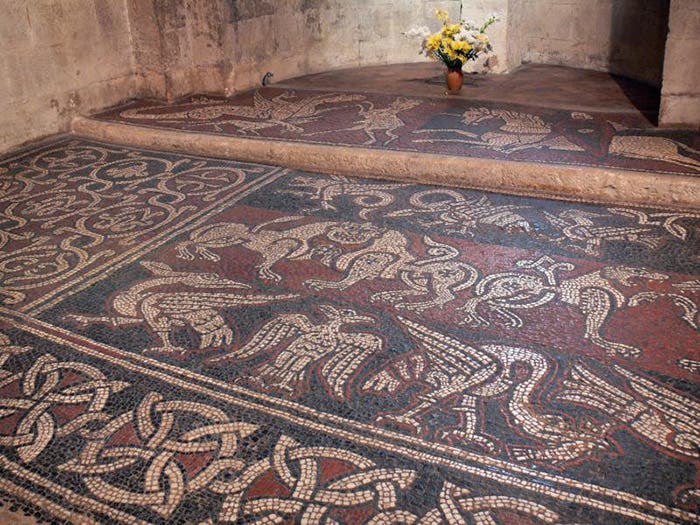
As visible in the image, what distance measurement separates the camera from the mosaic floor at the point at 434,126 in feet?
14.9

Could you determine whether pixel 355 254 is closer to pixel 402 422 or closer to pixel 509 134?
pixel 402 422

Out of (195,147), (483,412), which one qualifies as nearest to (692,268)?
(483,412)

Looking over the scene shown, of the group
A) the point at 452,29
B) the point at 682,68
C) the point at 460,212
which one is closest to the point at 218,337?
the point at 460,212

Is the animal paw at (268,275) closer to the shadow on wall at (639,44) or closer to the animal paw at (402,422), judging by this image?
the animal paw at (402,422)

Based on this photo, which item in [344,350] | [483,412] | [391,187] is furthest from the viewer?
[391,187]

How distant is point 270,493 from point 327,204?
94.4 inches

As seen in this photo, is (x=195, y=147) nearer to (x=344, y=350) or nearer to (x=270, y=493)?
(x=344, y=350)

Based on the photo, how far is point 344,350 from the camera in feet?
9.06

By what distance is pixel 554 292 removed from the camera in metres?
3.14

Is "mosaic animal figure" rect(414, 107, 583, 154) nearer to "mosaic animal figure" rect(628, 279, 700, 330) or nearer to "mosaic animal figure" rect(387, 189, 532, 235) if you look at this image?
"mosaic animal figure" rect(387, 189, 532, 235)

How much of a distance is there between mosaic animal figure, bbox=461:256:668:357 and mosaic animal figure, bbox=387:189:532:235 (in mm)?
513

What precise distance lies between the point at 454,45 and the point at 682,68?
185cm

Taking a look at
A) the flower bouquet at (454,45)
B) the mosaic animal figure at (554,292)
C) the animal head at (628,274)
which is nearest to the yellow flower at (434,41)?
the flower bouquet at (454,45)

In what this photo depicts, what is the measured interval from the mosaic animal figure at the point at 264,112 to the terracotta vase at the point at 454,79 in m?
0.78
